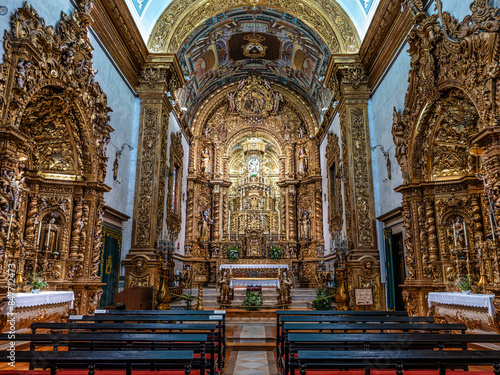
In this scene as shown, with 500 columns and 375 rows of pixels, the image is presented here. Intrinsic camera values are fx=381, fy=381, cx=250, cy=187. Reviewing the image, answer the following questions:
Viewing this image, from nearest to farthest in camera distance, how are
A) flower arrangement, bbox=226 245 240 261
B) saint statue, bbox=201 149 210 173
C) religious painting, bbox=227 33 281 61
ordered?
religious painting, bbox=227 33 281 61 → flower arrangement, bbox=226 245 240 261 → saint statue, bbox=201 149 210 173

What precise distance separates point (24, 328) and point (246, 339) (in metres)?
4.41

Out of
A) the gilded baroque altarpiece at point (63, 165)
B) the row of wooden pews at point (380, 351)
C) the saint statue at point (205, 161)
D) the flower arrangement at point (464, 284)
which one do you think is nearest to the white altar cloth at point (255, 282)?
the gilded baroque altarpiece at point (63, 165)

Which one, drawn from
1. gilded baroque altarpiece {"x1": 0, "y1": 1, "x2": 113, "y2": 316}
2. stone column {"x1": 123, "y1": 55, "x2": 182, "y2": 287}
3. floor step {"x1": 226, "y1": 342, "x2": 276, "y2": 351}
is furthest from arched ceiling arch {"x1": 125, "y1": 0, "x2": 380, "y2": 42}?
floor step {"x1": 226, "y1": 342, "x2": 276, "y2": 351}

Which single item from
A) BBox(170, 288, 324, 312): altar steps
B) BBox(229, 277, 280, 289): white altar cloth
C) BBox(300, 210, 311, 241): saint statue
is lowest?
BBox(170, 288, 324, 312): altar steps

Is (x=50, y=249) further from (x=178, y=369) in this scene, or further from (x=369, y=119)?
(x=369, y=119)

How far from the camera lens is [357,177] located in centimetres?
1366

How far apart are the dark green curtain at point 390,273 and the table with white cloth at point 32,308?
A: 9.06m

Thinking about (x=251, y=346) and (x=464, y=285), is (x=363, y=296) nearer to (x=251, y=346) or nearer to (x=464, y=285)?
(x=464, y=285)

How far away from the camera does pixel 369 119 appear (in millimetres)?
14133

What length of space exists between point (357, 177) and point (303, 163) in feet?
27.6

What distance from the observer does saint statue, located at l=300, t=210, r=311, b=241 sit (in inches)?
827

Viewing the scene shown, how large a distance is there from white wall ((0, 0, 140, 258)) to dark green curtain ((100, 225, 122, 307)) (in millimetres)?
570

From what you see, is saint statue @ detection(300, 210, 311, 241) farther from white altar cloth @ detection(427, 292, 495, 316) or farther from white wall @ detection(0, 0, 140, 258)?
white altar cloth @ detection(427, 292, 495, 316)

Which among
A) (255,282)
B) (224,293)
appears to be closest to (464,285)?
(255,282)
